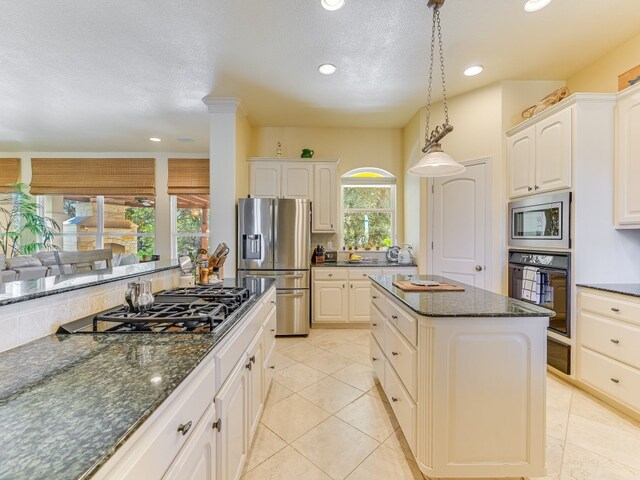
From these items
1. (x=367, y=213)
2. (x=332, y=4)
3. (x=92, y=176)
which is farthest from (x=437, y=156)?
(x=92, y=176)

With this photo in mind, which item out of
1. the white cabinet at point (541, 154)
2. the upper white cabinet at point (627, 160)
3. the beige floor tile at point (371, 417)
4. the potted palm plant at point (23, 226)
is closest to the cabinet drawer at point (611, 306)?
the upper white cabinet at point (627, 160)

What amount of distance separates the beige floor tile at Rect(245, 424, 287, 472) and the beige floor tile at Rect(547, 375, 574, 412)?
196 cm

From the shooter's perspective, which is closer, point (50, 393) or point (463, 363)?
point (50, 393)

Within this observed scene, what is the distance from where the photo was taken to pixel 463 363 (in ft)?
4.31

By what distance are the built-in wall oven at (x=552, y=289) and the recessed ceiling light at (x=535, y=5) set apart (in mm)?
1804

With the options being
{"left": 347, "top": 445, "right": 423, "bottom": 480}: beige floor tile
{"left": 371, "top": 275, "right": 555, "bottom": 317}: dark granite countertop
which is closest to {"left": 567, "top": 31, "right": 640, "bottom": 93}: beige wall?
{"left": 371, "top": 275, "right": 555, "bottom": 317}: dark granite countertop

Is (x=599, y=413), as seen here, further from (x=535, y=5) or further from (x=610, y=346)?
(x=535, y=5)

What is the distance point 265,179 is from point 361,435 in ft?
10.1

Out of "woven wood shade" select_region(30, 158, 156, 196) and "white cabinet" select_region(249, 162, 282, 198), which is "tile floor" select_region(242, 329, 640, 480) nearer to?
"white cabinet" select_region(249, 162, 282, 198)

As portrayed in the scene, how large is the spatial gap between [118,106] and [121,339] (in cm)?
369

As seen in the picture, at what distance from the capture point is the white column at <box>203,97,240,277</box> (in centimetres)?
330

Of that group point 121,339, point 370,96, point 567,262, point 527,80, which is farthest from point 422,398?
point 527,80

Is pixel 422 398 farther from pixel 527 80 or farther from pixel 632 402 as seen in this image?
pixel 527 80

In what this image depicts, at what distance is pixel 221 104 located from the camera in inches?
129
